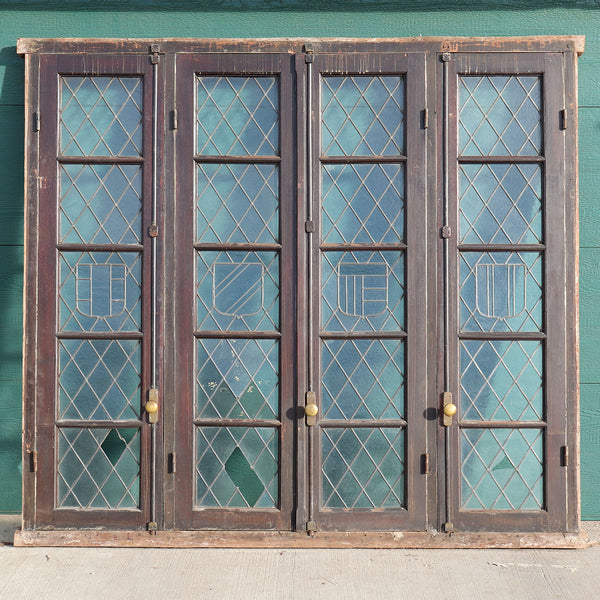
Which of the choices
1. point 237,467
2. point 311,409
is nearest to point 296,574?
point 237,467

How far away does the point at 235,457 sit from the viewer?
297 centimetres

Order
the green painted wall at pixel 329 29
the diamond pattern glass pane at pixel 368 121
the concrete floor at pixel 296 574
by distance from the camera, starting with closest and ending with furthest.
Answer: the concrete floor at pixel 296 574 → the diamond pattern glass pane at pixel 368 121 → the green painted wall at pixel 329 29

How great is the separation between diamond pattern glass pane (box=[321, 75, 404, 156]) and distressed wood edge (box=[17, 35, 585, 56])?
18cm

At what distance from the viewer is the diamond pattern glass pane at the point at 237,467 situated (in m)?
2.96

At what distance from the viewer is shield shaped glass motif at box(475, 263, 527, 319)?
2973mm

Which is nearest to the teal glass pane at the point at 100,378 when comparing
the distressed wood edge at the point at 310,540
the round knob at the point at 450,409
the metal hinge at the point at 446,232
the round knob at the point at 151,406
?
the round knob at the point at 151,406

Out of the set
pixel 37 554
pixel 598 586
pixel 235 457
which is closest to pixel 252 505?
pixel 235 457

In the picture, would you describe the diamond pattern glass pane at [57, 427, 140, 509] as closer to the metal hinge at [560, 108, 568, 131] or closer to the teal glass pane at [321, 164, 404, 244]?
the teal glass pane at [321, 164, 404, 244]

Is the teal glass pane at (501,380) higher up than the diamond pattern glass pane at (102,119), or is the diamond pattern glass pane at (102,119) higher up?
the diamond pattern glass pane at (102,119)

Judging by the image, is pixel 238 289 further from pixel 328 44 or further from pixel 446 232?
pixel 328 44

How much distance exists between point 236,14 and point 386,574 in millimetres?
2869

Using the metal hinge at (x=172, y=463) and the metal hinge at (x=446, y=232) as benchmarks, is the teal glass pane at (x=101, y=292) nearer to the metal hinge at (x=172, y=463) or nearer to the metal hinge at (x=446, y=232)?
the metal hinge at (x=172, y=463)

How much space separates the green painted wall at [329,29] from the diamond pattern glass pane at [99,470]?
1.91 ft

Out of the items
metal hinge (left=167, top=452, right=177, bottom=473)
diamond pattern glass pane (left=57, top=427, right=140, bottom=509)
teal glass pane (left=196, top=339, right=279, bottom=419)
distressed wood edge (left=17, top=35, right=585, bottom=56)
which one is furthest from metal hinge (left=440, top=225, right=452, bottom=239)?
diamond pattern glass pane (left=57, top=427, right=140, bottom=509)
